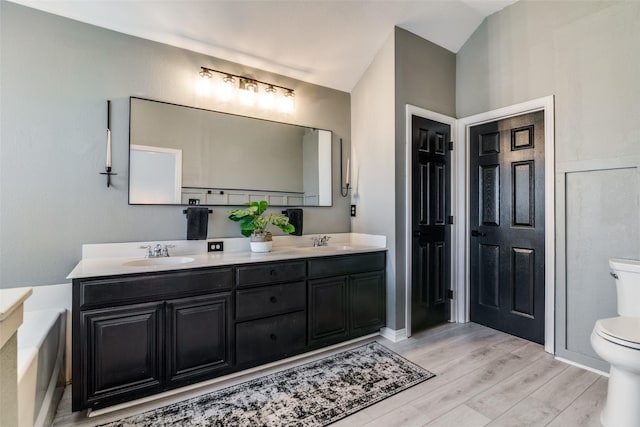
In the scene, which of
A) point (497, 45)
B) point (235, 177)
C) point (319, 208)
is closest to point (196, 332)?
point (235, 177)

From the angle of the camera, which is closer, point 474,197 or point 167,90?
point 167,90

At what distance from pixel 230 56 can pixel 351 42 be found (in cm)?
112

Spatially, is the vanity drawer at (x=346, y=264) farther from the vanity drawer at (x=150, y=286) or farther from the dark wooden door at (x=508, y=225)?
the dark wooden door at (x=508, y=225)

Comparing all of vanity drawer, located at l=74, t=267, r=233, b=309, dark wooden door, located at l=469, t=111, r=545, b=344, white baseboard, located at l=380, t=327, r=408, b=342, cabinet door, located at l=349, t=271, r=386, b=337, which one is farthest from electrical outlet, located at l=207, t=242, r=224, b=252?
dark wooden door, located at l=469, t=111, r=545, b=344

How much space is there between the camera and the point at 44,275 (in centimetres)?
197

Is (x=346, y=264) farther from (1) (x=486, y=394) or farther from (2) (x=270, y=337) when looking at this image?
(1) (x=486, y=394)

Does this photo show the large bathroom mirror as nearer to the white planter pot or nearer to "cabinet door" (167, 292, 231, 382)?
the white planter pot

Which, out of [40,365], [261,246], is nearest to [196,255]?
[261,246]

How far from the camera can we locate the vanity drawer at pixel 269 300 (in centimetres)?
205

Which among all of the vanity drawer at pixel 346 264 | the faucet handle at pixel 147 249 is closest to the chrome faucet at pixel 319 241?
the vanity drawer at pixel 346 264

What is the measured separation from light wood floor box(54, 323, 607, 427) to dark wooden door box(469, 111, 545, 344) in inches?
14.3

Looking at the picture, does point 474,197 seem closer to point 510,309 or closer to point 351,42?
point 510,309

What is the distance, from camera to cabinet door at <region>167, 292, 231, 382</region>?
1.83 metres

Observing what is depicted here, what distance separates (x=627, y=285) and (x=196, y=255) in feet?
9.80
